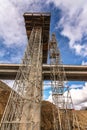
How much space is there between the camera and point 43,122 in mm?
25016

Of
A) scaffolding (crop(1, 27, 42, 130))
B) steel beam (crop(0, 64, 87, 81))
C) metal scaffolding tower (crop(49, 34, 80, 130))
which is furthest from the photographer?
steel beam (crop(0, 64, 87, 81))

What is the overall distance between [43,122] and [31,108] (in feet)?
37.4

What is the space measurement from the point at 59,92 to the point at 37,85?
4717 millimetres

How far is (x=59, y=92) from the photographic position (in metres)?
20.5

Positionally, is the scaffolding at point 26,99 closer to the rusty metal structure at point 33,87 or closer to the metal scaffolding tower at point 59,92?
the rusty metal structure at point 33,87

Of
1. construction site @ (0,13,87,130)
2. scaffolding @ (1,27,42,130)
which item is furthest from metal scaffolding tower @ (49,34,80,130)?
scaffolding @ (1,27,42,130)

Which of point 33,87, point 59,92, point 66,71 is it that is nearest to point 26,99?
point 33,87

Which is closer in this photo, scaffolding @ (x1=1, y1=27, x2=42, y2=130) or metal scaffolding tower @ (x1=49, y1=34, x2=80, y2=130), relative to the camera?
scaffolding @ (x1=1, y1=27, x2=42, y2=130)

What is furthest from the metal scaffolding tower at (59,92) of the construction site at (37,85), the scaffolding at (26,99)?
the scaffolding at (26,99)

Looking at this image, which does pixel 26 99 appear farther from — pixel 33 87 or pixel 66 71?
pixel 66 71

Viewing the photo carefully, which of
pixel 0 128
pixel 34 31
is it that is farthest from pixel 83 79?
pixel 0 128

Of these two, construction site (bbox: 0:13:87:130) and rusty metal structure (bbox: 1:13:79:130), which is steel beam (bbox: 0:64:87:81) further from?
rusty metal structure (bbox: 1:13:79:130)

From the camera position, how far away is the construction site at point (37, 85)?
14.0 metres

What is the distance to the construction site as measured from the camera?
13953 millimetres
